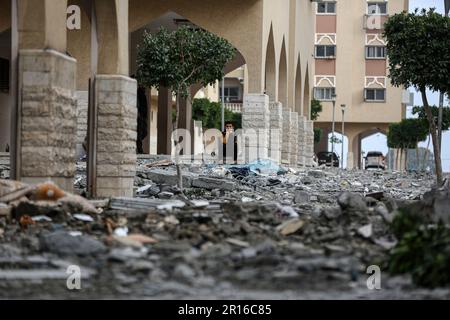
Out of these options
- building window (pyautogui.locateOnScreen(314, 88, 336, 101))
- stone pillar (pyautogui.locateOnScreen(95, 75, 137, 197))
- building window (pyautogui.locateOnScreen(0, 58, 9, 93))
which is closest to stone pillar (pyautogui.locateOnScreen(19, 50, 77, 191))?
stone pillar (pyautogui.locateOnScreen(95, 75, 137, 197))

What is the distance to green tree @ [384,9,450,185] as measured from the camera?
26859mm

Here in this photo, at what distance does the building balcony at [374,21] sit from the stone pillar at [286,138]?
108 feet

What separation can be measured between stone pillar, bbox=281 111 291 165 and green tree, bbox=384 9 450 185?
1181 centimetres

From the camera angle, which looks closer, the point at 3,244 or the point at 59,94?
the point at 3,244

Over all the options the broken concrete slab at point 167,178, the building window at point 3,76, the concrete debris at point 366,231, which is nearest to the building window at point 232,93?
the building window at point 3,76

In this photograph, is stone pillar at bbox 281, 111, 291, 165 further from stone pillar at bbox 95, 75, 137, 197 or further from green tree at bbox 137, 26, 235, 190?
stone pillar at bbox 95, 75, 137, 197

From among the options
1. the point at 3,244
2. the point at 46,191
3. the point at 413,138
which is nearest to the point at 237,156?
the point at 46,191

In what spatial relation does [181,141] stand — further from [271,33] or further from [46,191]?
[46,191]

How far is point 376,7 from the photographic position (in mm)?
71312

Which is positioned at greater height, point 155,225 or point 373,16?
point 373,16
